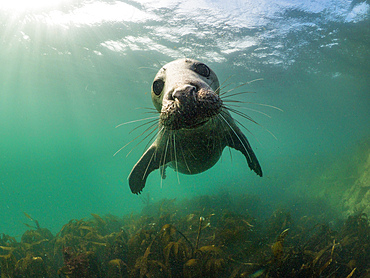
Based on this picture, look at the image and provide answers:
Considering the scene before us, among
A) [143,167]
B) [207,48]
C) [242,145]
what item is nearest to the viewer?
[242,145]

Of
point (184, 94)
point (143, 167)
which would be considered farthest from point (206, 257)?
point (184, 94)

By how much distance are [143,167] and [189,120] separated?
1.86 meters

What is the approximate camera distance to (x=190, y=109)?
1.71 meters

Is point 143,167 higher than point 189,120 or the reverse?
the reverse

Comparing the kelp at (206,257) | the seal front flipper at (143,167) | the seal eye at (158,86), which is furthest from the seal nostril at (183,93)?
the seal front flipper at (143,167)

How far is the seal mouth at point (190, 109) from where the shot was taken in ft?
5.63

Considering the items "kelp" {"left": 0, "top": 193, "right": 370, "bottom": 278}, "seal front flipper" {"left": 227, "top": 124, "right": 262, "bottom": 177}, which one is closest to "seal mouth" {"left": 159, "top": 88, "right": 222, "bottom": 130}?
"kelp" {"left": 0, "top": 193, "right": 370, "bottom": 278}

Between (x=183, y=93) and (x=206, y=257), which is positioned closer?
(x=183, y=93)

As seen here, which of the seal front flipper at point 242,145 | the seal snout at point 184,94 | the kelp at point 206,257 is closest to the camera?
the seal snout at point 184,94

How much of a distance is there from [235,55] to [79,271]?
13844 millimetres

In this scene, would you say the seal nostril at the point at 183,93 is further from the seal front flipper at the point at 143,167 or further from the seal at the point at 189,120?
the seal front flipper at the point at 143,167

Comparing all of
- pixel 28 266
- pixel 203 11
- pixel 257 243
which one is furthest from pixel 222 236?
pixel 203 11

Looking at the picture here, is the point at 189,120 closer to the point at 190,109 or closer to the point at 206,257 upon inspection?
the point at 190,109

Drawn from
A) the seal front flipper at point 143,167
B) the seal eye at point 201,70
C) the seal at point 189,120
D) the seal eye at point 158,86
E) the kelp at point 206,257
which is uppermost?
the seal eye at point 201,70
